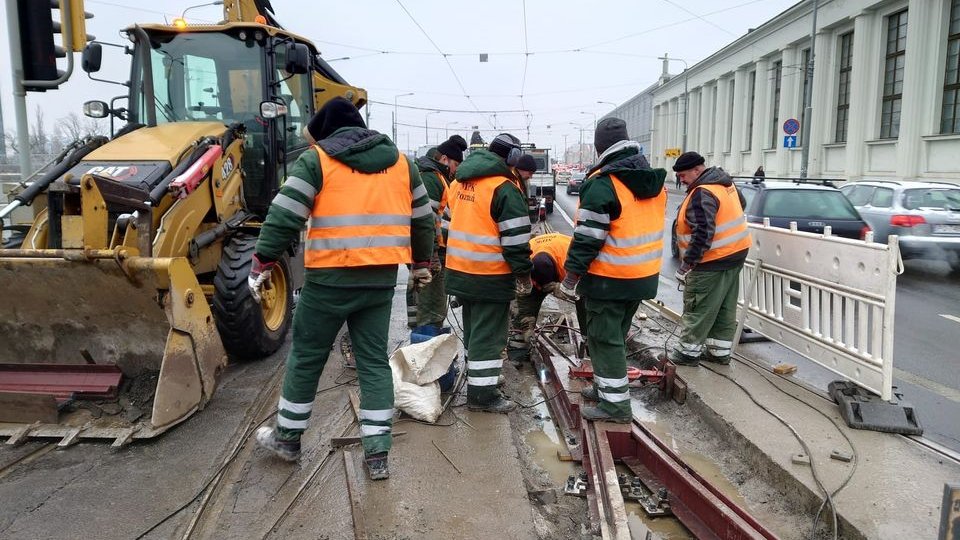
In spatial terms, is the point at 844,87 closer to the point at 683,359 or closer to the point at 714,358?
the point at 714,358

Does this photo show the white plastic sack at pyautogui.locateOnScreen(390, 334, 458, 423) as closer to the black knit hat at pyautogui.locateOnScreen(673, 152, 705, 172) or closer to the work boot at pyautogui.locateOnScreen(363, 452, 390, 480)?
the work boot at pyautogui.locateOnScreen(363, 452, 390, 480)

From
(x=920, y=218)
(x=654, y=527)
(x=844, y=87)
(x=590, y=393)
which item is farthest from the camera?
(x=844, y=87)

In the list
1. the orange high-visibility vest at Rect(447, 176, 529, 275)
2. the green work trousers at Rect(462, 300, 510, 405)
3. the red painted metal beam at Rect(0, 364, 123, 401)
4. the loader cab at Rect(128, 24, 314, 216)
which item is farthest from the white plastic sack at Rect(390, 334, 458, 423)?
the loader cab at Rect(128, 24, 314, 216)

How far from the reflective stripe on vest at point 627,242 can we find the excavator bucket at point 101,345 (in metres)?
2.65

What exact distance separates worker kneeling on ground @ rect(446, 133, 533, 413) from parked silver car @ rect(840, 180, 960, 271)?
9146 mm

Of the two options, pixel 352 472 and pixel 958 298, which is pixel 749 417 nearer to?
pixel 352 472

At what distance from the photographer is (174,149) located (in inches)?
206

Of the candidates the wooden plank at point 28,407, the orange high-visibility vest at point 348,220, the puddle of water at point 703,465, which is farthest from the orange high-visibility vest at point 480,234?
the wooden plank at point 28,407

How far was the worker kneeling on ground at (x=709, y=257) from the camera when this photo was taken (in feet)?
17.0

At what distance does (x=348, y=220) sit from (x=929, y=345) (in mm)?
6371

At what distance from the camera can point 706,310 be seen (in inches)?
208

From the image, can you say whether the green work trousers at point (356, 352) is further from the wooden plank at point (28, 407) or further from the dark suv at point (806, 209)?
the dark suv at point (806, 209)

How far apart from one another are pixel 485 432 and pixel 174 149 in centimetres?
334

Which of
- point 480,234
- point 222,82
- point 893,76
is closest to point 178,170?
point 222,82
